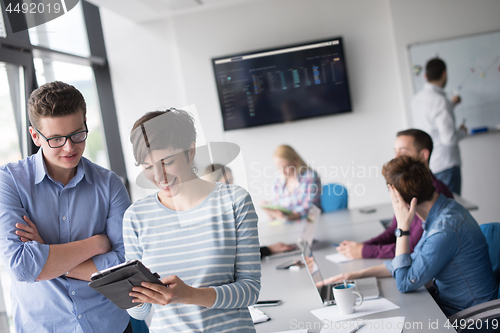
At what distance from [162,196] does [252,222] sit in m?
0.25

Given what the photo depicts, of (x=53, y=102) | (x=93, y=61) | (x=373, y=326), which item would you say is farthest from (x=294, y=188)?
(x=93, y=61)

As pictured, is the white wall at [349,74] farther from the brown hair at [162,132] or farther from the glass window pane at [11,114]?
the brown hair at [162,132]

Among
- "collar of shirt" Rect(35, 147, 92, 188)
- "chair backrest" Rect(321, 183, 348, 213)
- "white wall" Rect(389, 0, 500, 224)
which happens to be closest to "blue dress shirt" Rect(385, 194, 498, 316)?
"collar of shirt" Rect(35, 147, 92, 188)

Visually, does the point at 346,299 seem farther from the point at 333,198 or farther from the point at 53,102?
the point at 333,198

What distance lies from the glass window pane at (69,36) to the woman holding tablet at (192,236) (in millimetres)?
2485

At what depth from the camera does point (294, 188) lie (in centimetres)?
312

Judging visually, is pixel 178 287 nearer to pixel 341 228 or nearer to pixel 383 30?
pixel 341 228

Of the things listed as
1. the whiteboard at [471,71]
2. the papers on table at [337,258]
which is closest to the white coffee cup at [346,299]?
the papers on table at [337,258]

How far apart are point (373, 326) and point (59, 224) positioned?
106cm

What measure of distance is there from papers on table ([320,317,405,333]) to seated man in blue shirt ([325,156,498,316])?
0.81 feet

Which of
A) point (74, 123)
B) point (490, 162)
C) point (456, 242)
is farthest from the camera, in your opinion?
point (490, 162)

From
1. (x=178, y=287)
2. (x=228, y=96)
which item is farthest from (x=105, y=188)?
(x=228, y=96)

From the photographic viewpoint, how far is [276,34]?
4168 mm

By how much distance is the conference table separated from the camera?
1.38 meters
